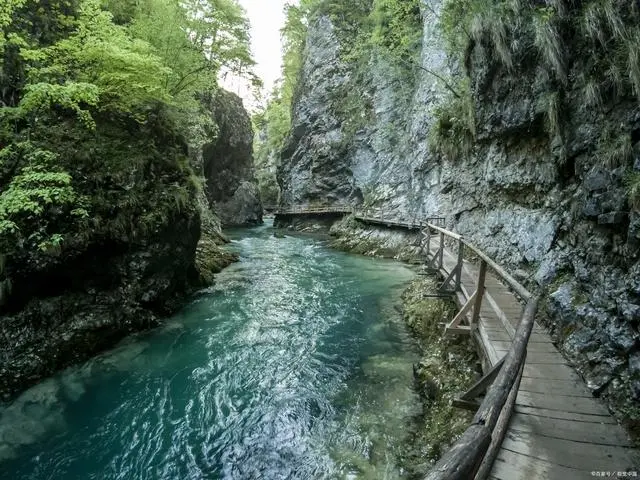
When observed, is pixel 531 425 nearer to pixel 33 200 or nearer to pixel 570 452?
pixel 570 452

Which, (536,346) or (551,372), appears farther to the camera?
(536,346)

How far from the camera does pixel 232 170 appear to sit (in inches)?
1602

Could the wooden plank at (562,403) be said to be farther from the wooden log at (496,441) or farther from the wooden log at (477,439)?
the wooden log at (477,439)

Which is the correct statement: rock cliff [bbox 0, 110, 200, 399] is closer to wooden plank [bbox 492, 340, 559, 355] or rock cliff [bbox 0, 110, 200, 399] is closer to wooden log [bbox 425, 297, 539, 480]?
wooden log [bbox 425, 297, 539, 480]

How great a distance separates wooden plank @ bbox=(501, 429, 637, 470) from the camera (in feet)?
10.5

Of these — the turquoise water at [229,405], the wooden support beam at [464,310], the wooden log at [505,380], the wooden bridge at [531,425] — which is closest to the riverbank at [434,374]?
the turquoise water at [229,405]

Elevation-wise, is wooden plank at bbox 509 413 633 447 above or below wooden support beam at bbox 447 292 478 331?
below

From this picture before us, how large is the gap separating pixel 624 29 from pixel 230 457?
8.91 meters

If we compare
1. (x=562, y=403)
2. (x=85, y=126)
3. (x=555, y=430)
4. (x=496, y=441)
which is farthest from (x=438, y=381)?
(x=85, y=126)

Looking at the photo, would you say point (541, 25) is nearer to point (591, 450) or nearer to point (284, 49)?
point (591, 450)

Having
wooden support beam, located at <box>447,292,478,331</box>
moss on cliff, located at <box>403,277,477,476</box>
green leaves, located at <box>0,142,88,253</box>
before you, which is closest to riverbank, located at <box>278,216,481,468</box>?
moss on cliff, located at <box>403,277,477,476</box>

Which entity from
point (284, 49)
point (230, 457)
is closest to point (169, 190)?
point (230, 457)

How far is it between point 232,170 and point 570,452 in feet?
133

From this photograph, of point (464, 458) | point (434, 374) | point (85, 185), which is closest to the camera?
point (464, 458)
